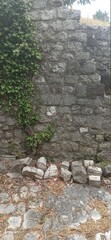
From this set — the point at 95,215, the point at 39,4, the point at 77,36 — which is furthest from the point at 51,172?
the point at 39,4

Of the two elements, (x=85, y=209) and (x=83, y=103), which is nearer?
(x=85, y=209)

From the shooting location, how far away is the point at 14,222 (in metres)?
3.51

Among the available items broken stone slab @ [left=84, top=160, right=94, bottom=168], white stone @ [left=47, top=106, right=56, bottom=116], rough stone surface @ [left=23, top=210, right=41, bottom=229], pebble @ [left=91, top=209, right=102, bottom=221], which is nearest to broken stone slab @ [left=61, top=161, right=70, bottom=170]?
broken stone slab @ [left=84, top=160, right=94, bottom=168]

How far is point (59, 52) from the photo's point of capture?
15.4 ft

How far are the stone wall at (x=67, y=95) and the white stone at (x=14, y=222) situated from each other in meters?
1.60

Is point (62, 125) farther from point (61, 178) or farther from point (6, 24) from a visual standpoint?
point (6, 24)

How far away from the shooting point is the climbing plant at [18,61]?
14.6 feet

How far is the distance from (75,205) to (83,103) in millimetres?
1853

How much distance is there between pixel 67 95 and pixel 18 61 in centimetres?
107

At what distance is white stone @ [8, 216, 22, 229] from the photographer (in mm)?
3439

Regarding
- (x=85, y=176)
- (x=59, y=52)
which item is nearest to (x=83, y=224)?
(x=85, y=176)

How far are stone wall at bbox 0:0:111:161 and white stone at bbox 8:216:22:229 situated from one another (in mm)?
1598

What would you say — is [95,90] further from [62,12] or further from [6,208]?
[6,208]

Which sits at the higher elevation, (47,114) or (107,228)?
(47,114)
